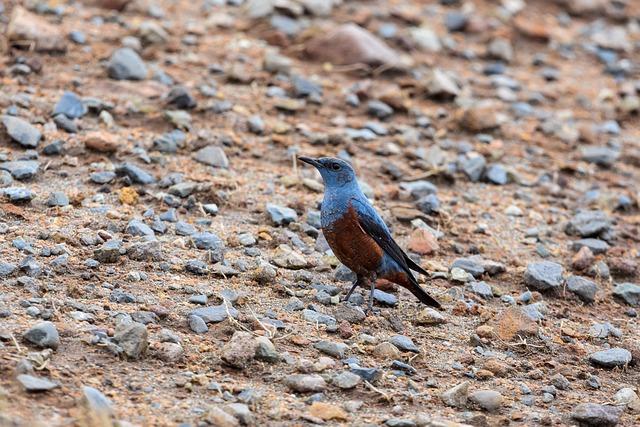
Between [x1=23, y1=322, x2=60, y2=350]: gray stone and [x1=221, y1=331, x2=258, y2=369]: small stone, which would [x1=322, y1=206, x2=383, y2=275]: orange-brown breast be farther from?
[x1=23, y1=322, x2=60, y2=350]: gray stone

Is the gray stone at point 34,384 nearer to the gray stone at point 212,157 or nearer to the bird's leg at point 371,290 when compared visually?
the bird's leg at point 371,290

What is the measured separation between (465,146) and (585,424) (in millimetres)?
4200

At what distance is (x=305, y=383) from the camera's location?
479 cm

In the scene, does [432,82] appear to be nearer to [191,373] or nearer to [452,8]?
[452,8]

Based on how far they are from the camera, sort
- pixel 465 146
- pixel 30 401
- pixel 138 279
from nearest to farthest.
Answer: pixel 30 401 → pixel 138 279 → pixel 465 146

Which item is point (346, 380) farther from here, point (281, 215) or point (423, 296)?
point (281, 215)

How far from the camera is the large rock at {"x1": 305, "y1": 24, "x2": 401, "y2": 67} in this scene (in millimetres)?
9758

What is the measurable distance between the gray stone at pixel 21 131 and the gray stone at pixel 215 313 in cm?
245

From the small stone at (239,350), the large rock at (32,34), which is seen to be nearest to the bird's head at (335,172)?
the small stone at (239,350)

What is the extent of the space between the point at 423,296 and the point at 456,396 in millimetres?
1262

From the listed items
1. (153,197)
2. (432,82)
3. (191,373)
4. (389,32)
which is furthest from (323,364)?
(389,32)

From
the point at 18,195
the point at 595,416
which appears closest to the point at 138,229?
the point at 18,195

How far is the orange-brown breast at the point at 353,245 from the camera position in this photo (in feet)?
20.1

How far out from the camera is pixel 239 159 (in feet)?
25.6
